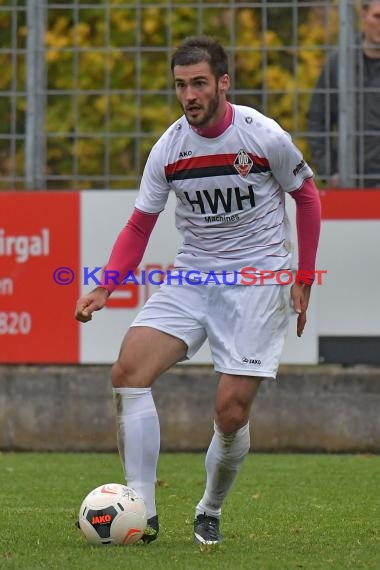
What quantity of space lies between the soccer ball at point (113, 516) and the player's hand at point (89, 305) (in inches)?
30.0

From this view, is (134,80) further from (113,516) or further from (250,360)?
(113,516)

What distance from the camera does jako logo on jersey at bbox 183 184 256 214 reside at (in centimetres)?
707

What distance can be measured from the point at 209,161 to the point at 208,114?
10.3 inches

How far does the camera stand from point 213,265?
715 centimetres

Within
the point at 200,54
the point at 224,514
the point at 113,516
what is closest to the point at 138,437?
the point at 113,516

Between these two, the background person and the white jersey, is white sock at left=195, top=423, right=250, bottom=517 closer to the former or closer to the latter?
the white jersey

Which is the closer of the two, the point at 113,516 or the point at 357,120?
the point at 113,516

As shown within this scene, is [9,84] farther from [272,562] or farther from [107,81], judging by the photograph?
[272,562]

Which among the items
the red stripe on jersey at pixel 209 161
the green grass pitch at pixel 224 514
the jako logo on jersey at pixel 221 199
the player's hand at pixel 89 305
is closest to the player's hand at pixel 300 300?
the jako logo on jersey at pixel 221 199

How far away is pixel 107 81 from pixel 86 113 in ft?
1.07

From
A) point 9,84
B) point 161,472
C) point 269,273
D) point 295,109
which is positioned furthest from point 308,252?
point 9,84

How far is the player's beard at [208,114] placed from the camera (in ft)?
22.5

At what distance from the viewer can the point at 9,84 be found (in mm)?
11492

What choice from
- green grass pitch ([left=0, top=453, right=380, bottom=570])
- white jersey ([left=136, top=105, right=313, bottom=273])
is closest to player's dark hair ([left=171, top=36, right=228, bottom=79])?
white jersey ([left=136, top=105, right=313, bottom=273])
